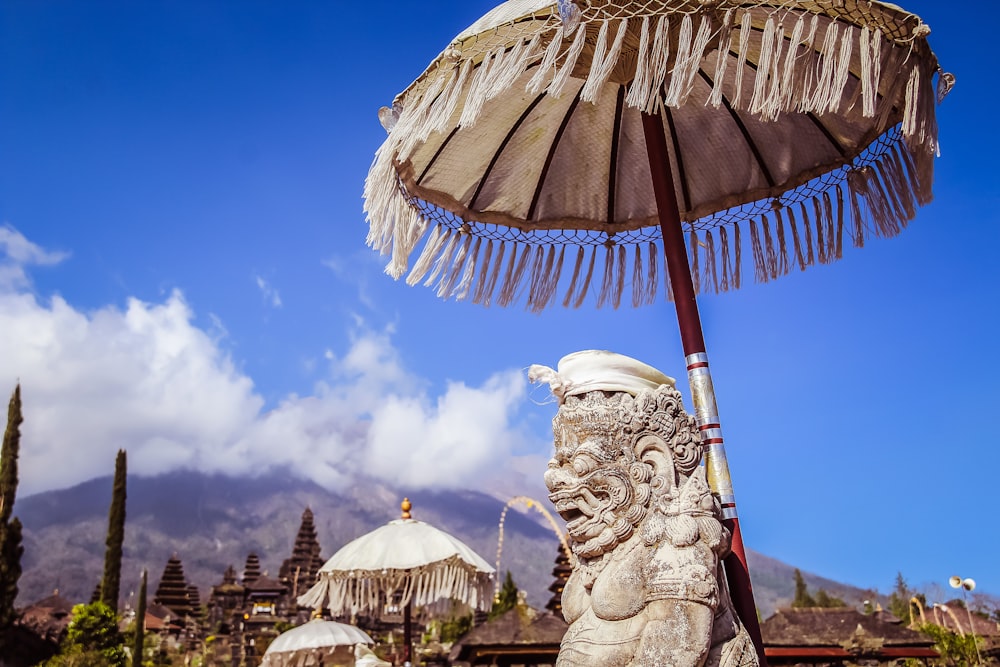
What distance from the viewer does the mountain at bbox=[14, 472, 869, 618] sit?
420 ft

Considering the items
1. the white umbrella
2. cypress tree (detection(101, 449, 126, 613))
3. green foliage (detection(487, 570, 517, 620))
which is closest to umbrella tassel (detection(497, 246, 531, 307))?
the white umbrella

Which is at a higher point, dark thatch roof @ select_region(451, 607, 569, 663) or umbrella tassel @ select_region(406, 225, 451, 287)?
umbrella tassel @ select_region(406, 225, 451, 287)

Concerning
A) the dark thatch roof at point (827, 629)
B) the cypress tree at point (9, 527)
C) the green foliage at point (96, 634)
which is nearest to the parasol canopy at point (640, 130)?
the dark thatch roof at point (827, 629)

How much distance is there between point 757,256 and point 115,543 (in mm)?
29360

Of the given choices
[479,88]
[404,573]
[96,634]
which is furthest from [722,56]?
[96,634]

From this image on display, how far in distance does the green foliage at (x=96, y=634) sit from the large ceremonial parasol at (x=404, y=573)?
45.0 ft

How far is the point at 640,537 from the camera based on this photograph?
229 centimetres

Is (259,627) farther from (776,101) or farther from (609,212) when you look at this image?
(776,101)

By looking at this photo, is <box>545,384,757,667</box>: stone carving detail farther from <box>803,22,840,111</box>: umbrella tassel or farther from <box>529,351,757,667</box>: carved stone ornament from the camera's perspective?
<box>803,22,840,111</box>: umbrella tassel

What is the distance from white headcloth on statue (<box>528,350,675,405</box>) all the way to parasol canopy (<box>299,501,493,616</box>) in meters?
5.16

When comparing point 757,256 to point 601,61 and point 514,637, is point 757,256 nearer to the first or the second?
point 601,61

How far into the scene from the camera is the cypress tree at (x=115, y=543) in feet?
87.9

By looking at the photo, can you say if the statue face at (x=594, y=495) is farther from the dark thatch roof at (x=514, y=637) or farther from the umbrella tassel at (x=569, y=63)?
the dark thatch roof at (x=514, y=637)

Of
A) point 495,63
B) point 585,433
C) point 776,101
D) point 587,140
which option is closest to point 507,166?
point 587,140
